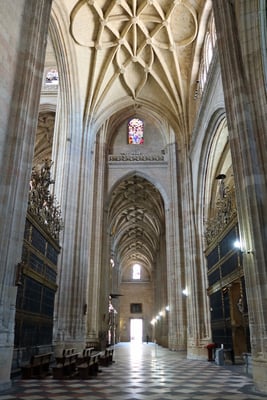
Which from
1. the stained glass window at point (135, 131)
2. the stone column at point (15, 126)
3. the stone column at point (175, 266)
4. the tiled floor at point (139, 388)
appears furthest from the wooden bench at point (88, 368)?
the stained glass window at point (135, 131)

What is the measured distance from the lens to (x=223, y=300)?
12.2m

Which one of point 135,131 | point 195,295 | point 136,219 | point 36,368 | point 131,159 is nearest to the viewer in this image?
point 36,368

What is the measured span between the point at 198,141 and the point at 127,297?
36424mm

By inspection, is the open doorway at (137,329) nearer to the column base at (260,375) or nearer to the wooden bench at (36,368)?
the wooden bench at (36,368)

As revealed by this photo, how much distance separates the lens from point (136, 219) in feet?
123

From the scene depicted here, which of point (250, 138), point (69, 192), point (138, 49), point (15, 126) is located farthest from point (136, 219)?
point (15, 126)

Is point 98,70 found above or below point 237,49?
above

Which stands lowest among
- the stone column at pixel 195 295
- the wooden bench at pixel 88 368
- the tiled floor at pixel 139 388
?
the tiled floor at pixel 139 388

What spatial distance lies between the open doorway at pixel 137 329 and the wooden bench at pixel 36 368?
40.9m

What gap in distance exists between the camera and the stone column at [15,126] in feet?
20.5

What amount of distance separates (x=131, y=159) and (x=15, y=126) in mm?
16338

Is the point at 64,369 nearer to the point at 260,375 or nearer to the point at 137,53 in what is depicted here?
the point at 260,375

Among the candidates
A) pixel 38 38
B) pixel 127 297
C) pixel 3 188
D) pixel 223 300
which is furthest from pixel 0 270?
pixel 127 297

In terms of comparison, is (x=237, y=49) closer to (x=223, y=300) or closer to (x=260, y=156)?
(x=260, y=156)
